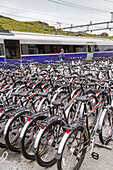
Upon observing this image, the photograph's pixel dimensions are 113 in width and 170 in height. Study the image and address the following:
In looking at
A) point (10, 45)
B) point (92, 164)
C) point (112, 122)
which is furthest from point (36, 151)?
point (10, 45)

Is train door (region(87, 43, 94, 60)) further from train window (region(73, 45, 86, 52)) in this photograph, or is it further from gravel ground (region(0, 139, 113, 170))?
gravel ground (region(0, 139, 113, 170))

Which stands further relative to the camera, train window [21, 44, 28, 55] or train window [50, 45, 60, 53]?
train window [50, 45, 60, 53]

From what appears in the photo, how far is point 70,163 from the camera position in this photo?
2.40 m

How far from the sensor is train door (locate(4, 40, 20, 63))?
10766 millimetres

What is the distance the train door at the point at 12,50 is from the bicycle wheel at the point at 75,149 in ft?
31.2

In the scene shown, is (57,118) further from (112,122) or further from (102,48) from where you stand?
(102,48)

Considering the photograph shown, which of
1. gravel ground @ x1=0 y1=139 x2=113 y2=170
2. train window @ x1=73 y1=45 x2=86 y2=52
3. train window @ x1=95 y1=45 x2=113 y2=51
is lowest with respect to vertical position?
gravel ground @ x1=0 y1=139 x2=113 y2=170

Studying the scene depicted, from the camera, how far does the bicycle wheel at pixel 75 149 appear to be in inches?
84.3

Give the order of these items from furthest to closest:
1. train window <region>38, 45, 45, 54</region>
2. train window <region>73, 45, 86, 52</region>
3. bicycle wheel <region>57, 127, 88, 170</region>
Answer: train window <region>73, 45, 86, 52</region> < train window <region>38, 45, 45, 54</region> < bicycle wheel <region>57, 127, 88, 170</region>

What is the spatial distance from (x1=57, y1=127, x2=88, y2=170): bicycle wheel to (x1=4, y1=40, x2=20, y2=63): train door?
375 inches

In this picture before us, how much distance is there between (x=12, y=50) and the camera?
11.0 m

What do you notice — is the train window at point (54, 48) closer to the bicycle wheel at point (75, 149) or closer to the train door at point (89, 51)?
the train door at point (89, 51)

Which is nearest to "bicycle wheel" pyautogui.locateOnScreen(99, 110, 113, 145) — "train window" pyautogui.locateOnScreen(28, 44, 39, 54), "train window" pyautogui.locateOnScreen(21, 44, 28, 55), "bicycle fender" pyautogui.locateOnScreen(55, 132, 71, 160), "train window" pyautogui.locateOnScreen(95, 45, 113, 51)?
"bicycle fender" pyautogui.locateOnScreen(55, 132, 71, 160)

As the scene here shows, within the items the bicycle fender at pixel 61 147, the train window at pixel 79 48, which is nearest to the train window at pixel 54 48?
the train window at pixel 79 48
